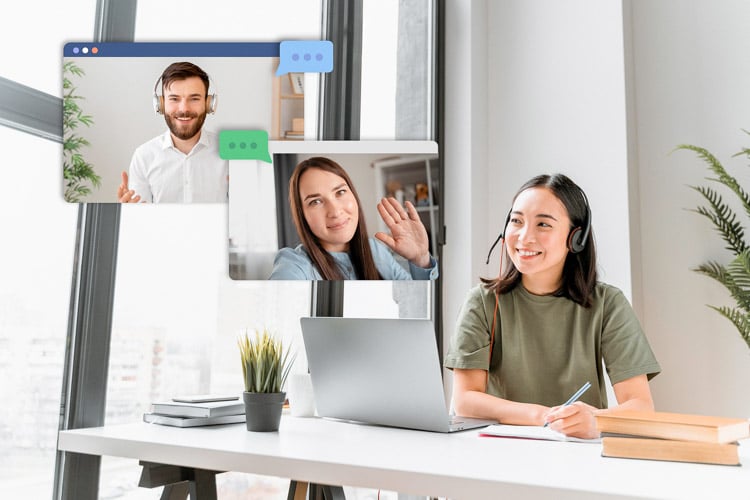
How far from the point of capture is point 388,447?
3.71 feet

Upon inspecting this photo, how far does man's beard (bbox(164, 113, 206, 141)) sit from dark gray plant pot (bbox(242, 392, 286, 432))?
0.64m

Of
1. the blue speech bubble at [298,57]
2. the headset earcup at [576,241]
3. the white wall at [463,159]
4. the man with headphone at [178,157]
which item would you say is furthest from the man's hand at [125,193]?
the white wall at [463,159]

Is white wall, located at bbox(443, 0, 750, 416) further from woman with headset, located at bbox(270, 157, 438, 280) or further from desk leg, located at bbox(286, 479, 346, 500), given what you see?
desk leg, located at bbox(286, 479, 346, 500)

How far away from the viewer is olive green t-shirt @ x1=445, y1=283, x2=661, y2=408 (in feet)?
5.47

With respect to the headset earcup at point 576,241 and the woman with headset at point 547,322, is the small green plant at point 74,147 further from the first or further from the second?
the headset earcup at point 576,241

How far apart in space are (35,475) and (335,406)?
0.72 m

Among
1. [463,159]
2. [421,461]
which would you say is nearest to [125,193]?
[421,461]

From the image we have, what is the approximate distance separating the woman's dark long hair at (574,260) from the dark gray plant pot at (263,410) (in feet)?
2.23

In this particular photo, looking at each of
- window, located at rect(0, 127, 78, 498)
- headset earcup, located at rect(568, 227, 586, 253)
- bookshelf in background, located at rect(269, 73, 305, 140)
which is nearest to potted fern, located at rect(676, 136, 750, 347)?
headset earcup, located at rect(568, 227, 586, 253)

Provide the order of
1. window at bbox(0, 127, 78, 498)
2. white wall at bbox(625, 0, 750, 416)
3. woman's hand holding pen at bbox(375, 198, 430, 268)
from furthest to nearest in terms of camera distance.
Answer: white wall at bbox(625, 0, 750, 416) → woman's hand holding pen at bbox(375, 198, 430, 268) → window at bbox(0, 127, 78, 498)

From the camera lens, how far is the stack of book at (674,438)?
100cm

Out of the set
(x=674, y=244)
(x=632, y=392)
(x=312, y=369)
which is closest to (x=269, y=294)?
(x=312, y=369)

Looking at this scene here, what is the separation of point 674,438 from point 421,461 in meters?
0.37

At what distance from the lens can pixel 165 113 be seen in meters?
1.64
